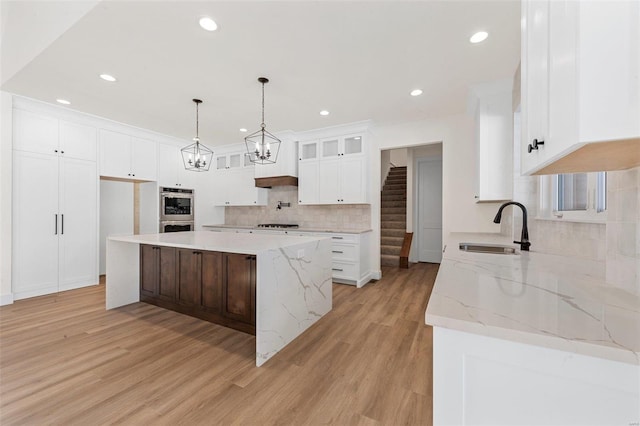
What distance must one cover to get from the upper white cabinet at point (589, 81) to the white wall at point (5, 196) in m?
5.12

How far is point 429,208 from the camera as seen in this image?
19.5ft

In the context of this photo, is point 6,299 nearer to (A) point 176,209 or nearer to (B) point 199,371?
(A) point 176,209

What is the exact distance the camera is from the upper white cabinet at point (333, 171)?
427 cm

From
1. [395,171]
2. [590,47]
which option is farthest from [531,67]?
[395,171]

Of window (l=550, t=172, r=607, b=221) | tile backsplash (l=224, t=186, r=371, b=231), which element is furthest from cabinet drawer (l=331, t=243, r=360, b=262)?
window (l=550, t=172, r=607, b=221)

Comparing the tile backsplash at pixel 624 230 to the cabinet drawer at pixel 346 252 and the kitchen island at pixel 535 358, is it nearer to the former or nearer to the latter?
the kitchen island at pixel 535 358

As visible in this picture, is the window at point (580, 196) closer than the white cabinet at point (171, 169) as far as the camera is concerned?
Yes

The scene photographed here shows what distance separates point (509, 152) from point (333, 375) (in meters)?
2.70

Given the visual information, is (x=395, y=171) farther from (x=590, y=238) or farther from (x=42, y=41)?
(x=42, y=41)

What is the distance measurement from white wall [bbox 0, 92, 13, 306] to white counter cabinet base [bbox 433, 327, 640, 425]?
15.9ft

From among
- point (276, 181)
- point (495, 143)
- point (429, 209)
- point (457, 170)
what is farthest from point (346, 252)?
point (429, 209)

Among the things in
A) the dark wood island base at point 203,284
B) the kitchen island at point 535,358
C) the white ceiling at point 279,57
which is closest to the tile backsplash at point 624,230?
the kitchen island at point 535,358

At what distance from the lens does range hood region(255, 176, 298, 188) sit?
4.84 metres

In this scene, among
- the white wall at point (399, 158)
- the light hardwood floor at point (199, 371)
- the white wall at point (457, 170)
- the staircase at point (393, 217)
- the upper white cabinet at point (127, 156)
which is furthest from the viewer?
the white wall at point (399, 158)
